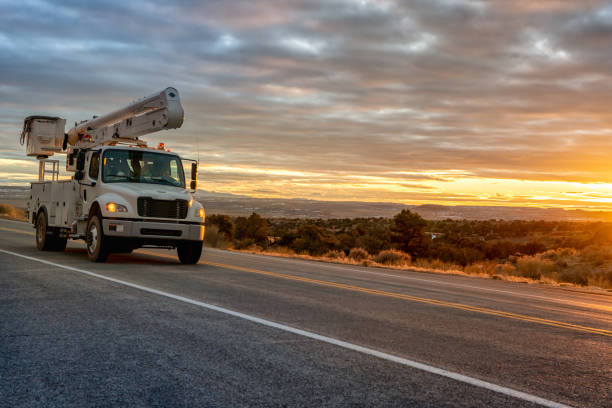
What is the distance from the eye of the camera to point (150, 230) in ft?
44.5

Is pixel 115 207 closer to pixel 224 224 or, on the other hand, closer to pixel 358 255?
pixel 358 255

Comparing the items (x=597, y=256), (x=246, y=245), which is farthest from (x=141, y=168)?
(x=597, y=256)

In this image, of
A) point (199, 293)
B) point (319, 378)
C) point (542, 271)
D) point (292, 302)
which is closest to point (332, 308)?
point (292, 302)

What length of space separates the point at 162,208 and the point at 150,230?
574 millimetres

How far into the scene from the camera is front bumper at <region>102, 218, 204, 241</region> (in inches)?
527

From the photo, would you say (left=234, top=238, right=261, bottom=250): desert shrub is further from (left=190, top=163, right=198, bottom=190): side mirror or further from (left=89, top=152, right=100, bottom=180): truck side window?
(left=89, top=152, right=100, bottom=180): truck side window

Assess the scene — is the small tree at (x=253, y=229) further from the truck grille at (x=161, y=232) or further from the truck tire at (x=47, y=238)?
the truck grille at (x=161, y=232)

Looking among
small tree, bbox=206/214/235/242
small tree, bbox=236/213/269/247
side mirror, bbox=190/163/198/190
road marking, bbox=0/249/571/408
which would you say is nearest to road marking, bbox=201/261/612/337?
side mirror, bbox=190/163/198/190

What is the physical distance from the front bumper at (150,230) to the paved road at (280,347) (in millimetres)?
2283

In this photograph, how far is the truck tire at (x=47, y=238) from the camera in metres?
16.8

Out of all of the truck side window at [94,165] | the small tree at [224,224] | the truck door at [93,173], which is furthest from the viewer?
the small tree at [224,224]

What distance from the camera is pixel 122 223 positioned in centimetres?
1340

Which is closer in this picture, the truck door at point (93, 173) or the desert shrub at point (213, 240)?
the truck door at point (93, 173)

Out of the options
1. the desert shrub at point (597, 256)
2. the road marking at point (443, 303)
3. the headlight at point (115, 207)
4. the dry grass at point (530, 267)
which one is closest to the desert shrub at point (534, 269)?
the dry grass at point (530, 267)
